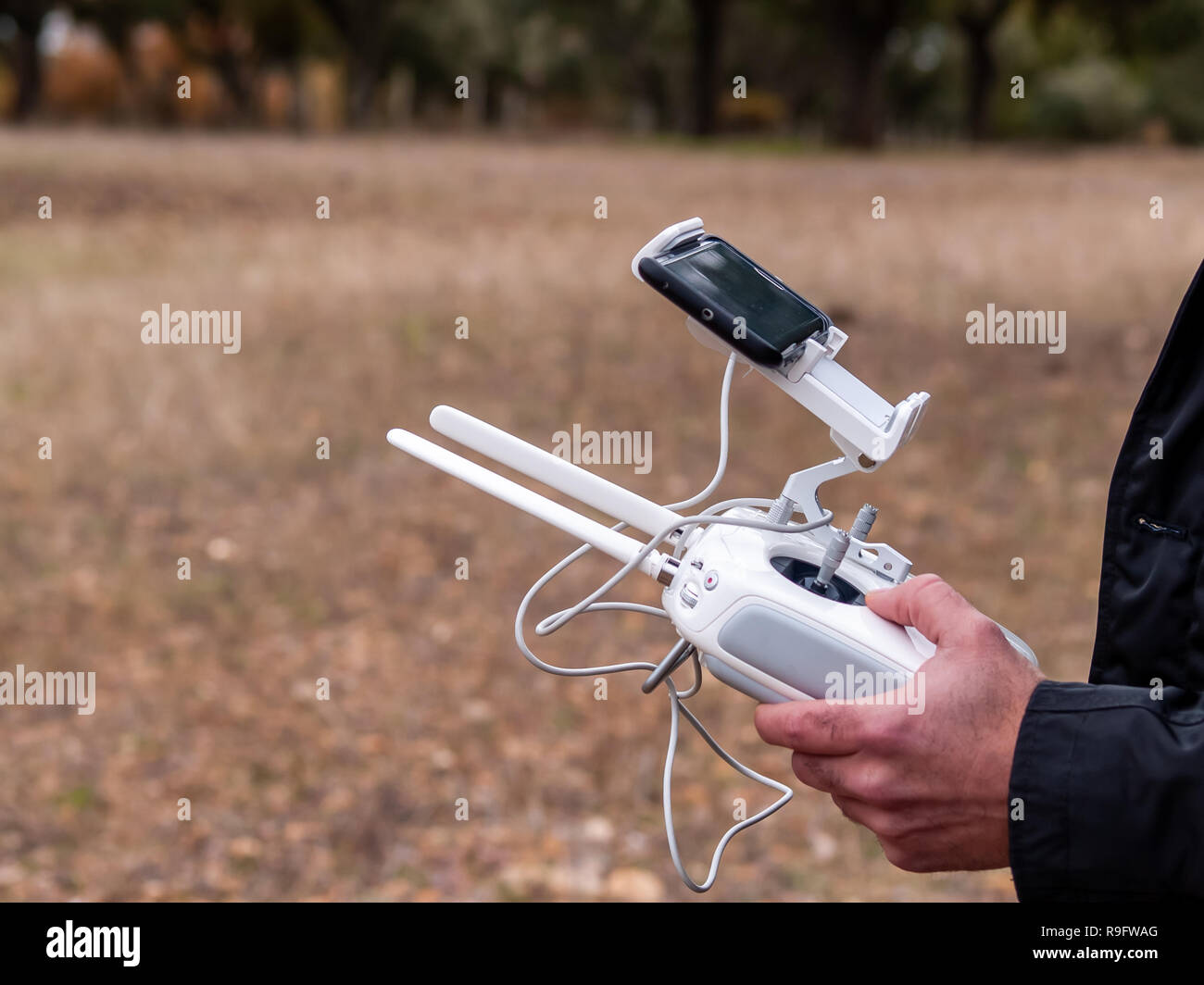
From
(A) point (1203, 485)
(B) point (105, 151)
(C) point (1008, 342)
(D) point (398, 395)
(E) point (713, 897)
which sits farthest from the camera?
(B) point (105, 151)

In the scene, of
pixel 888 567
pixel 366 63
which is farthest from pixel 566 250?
pixel 366 63

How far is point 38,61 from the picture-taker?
34.8 metres

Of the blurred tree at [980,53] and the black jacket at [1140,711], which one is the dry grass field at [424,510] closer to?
the black jacket at [1140,711]

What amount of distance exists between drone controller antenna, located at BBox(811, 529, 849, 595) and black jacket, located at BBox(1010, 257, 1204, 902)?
0.27 m

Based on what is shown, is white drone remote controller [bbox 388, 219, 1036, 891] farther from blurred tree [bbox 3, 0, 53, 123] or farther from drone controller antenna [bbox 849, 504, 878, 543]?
blurred tree [bbox 3, 0, 53, 123]

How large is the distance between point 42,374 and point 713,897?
227 inches

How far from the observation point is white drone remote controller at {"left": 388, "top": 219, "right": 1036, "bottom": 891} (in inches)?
55.9

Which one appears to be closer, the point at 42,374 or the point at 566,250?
the point at 42,374

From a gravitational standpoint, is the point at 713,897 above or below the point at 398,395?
below

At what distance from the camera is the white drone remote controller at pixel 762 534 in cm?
142

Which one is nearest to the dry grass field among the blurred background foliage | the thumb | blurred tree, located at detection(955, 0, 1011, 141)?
the thumb

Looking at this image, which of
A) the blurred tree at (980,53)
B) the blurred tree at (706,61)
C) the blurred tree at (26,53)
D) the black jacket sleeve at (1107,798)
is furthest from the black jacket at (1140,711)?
the blurred tree at (26,53)

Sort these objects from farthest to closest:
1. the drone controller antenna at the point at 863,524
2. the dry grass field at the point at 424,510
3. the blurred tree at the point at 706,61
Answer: the blurred tree at the point at 706,61 < the dry grass field at the point at 424,510 < the drone controller antenna at the point at 863,524

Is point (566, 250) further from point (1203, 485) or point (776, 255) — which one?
point (1203, 485)
